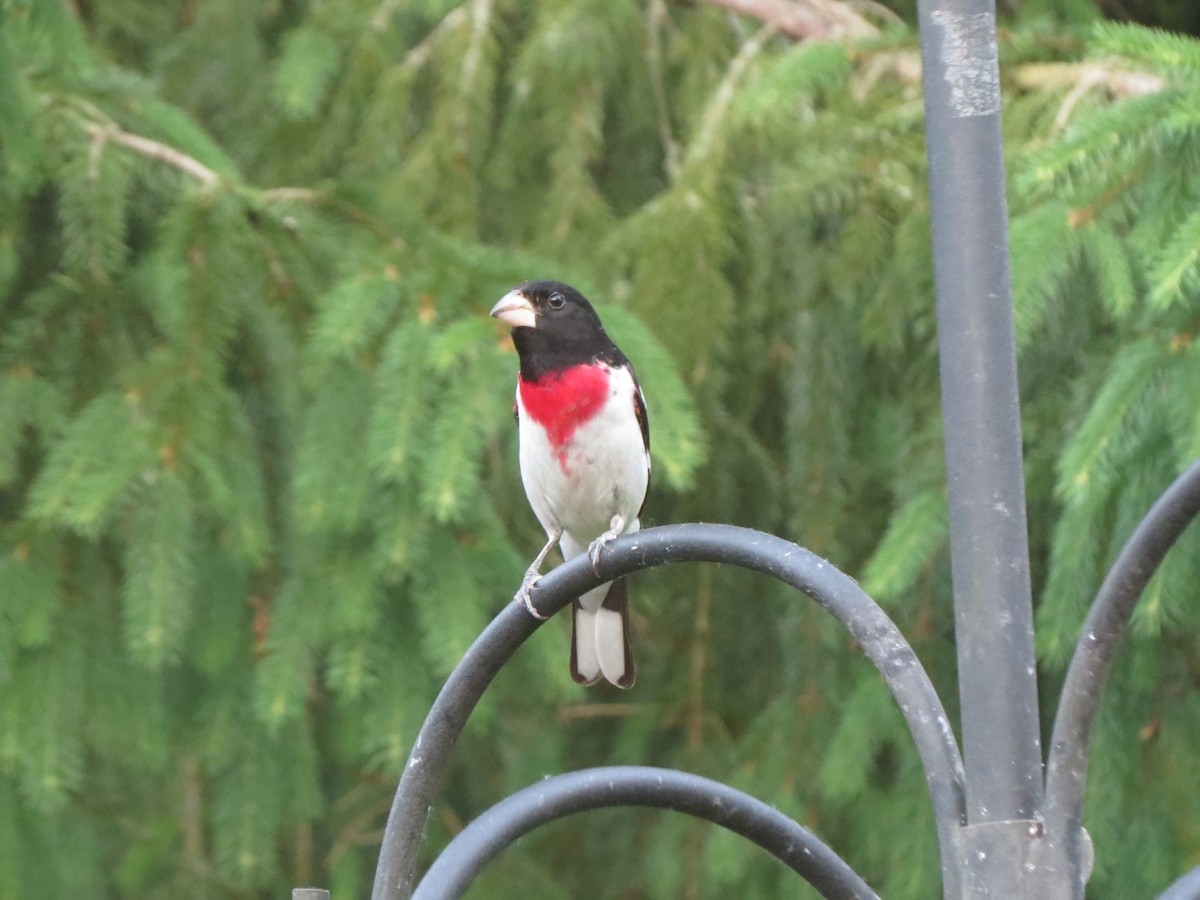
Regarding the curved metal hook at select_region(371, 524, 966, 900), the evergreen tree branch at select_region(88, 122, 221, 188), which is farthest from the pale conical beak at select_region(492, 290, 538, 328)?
the curved metal hook at select_region(371, 524, 966, 900)

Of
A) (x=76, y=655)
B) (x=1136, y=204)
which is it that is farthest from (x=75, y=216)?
(x=1136, y=204)

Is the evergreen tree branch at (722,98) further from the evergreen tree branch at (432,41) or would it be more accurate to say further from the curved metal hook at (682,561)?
the curved metal hook at (682,561)

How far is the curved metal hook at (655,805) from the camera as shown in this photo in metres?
1.86

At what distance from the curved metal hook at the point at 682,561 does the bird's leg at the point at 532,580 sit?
11 mm

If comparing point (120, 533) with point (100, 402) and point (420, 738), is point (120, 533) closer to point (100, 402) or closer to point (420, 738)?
point (100, 402)

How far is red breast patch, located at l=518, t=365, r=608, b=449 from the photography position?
123 inches

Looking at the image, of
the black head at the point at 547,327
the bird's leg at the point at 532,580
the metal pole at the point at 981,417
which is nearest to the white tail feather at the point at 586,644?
the bird's leg at the point at 532,580

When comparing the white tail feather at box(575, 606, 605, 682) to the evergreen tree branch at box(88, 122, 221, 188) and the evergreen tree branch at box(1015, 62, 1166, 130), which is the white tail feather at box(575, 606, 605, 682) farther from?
the evergreen tree branch at box(1015, 62, 1166, 130)

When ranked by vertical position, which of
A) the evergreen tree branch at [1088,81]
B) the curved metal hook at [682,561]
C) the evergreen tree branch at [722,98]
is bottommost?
the curved metal hook at [682,561]

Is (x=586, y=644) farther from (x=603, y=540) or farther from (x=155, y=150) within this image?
(x=155, y=150)

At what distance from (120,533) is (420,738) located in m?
1.58

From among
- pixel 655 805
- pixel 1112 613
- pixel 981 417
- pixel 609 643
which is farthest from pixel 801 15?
pixel 1112 613

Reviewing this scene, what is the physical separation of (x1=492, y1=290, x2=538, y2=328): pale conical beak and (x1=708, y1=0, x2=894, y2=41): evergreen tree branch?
1.48m

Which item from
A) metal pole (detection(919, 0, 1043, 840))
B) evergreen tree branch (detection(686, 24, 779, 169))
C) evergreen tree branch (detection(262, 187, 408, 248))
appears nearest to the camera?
metal pole (detection(919, 0, 1043, 840))
